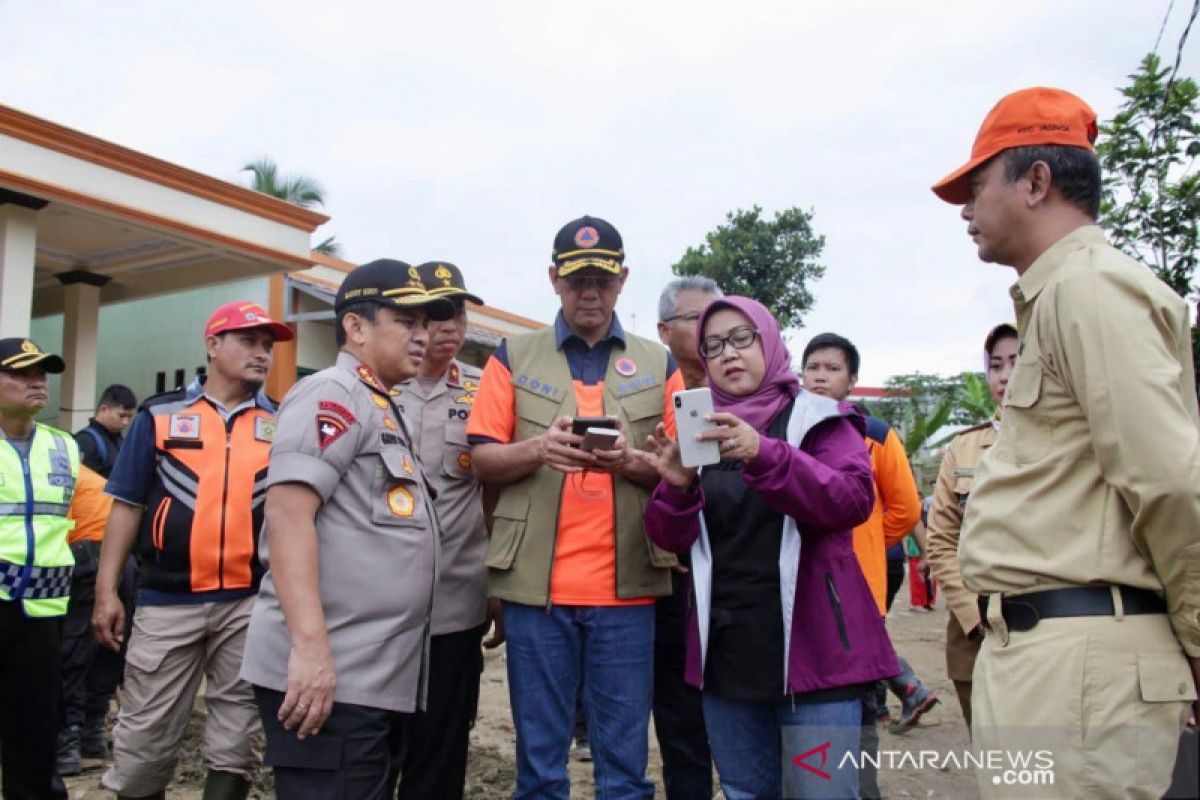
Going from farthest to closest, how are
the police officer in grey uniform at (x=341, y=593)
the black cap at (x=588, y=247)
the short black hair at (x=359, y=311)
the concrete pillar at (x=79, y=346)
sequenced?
the concrete pillar at (x=79, y=346), the black cap at (x=588, y=247), the short black hair at (x=359, y=311), the police officer in grey uniform at (x=341, y=593)

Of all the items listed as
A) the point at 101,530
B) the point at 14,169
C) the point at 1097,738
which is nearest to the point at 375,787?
the point at 1097,738

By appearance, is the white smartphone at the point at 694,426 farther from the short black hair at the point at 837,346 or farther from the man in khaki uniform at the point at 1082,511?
the short black hair at the point at 837,346

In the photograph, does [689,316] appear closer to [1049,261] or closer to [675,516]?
[675,516]

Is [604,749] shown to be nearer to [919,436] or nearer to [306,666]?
[306,666]

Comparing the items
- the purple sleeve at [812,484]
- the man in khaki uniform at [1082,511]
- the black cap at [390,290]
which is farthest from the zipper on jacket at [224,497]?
the man in khaki uniform at [1082,511]

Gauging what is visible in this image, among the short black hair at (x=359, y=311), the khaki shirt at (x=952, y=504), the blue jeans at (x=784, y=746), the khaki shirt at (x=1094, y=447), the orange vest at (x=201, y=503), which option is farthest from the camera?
the khaki shirt at (x=952, y=504)

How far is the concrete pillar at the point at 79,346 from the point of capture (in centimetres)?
1074

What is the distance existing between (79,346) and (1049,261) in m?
11.7

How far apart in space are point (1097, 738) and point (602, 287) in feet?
7.14

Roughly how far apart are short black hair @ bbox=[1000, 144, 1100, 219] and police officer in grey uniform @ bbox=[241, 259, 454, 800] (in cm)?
181

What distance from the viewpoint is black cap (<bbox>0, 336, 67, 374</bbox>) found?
4113 mm

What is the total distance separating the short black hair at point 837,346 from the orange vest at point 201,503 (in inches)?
106

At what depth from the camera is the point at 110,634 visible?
12.3 feet

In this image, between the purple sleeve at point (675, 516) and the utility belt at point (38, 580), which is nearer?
the purple sleeve at point (675, 516)
